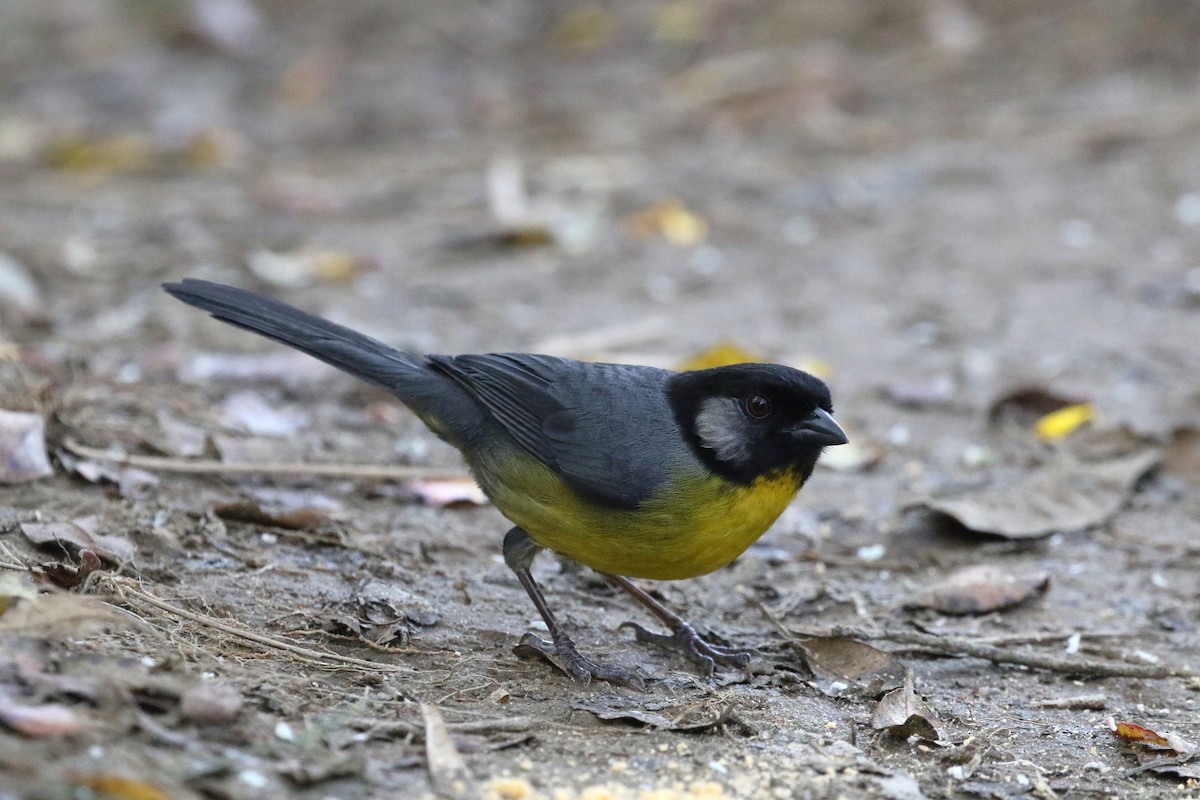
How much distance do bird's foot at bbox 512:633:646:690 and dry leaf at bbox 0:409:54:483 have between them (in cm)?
170

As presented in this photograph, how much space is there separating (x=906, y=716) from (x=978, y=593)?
1.03 m

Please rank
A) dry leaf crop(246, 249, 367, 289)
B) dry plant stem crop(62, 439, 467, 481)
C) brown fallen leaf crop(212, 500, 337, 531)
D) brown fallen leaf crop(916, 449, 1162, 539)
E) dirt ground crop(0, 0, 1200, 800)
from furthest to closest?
dry leaf crop(246, 249, 367, 289), brown fallen leaf crop(916, 449, 1162, 539), dry plant stem crop(62, 439, 467, 481), brown fallen leaf crop(212, 500, 337, 531), dirt ground crop(0, 0, 1200, 800)

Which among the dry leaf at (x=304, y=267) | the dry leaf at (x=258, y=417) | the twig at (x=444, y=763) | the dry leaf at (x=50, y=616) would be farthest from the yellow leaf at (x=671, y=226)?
the dry leaf at (x=50, y=616)

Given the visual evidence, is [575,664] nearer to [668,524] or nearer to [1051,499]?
[668,524]

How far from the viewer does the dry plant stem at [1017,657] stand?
13.3 feet

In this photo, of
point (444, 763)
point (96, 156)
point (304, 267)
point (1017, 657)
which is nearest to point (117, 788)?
point (444, 763)

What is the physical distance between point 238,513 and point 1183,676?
299 centimetres

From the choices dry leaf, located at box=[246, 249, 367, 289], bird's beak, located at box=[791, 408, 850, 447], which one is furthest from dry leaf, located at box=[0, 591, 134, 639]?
dry leaf, located at box=[246, 249, 367, 289]

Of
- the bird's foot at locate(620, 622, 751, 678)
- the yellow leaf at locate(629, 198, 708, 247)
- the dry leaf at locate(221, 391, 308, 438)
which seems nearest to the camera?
the bird's foot at locate(620, 622, 751, 678)

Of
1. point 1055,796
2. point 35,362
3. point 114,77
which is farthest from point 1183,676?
point 114,77

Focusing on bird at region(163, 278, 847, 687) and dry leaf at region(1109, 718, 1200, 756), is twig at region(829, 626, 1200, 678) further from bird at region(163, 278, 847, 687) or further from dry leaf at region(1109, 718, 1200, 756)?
bird at region(163, 278, 847, 687)

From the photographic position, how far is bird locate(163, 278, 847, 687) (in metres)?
3.88

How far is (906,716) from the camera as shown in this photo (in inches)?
144

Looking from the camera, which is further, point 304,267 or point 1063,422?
Result: point 304,267
